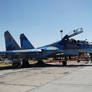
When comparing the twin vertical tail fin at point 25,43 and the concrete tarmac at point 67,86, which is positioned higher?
the twin vertical tail fin at point 25,43

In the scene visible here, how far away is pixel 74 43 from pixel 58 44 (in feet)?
6.72

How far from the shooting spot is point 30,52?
21969 millimetres

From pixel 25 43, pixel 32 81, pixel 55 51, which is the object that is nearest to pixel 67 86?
pixel 32 81

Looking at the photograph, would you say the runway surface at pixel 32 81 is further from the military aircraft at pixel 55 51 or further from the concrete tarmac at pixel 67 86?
the military aircraft at pixel 55 51

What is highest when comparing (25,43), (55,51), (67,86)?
(25,43)

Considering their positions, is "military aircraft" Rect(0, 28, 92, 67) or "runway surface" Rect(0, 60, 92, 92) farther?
"military aircraft" Rect(0, 28, 92, 67)

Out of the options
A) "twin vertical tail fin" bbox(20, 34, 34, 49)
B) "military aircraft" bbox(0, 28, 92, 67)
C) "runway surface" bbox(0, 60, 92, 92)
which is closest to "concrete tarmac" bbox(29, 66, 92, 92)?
"runway surface" bbox(0, 60, 92, 92)

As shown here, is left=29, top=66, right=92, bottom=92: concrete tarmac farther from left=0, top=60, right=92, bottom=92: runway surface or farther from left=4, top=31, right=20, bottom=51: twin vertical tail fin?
left=4, top=31, right=20, bottom=51: twin vertical tail fin

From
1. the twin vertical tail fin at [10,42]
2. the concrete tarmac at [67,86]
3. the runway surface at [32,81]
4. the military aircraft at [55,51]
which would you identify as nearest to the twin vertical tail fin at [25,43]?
the twin vertical tail fin at [10,42]

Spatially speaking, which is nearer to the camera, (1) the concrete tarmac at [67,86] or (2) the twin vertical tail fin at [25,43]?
(1) the concrete tarmac at [67,86]

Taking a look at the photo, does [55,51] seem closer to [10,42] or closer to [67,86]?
[10,42]

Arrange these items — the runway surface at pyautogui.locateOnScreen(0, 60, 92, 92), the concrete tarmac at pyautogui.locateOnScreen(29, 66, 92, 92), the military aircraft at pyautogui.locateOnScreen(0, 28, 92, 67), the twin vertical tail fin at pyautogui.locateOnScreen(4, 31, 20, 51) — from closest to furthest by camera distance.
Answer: the concrete tarmac at pyautogui.locateOnScreen(29, 66, 92, 92)
the runway surface at pyautogui.locateOnScreen(0, 60, 92, 92)
the military aircraft at pyautogui.locateOnScreen(0, 28, 92, 67)
the twin vertical tail fin at pyautogui.locateOnScreen(4, 31, 20, 51)

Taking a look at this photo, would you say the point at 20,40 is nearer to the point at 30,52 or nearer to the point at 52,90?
the point at 30,52

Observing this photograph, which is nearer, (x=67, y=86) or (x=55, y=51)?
(x=67, y=86)
